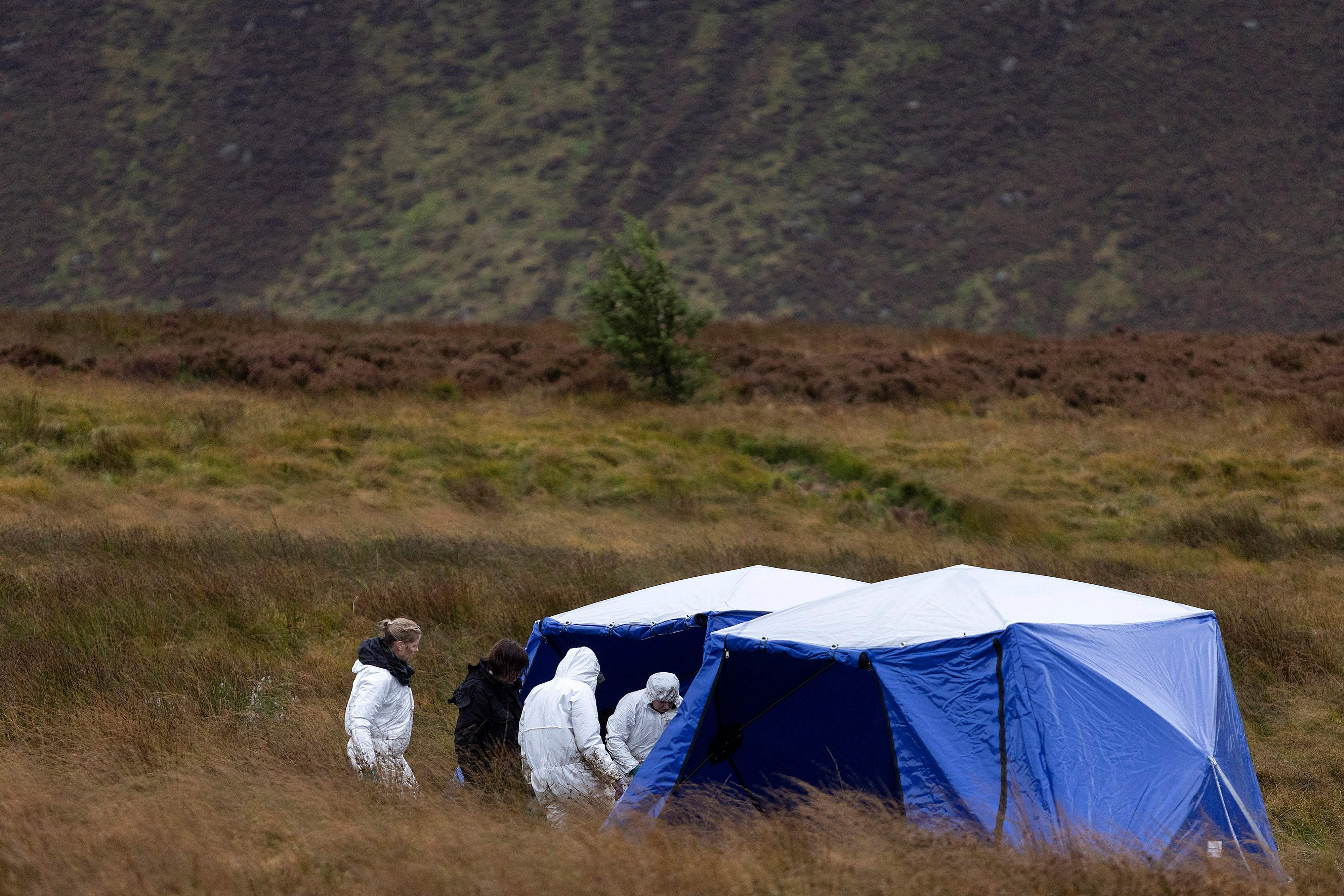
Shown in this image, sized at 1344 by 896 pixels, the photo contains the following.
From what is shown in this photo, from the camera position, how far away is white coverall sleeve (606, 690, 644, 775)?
23.6 ft

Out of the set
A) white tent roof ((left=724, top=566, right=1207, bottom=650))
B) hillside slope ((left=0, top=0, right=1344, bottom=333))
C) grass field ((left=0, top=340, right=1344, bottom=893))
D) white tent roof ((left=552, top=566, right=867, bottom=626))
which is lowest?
grass field ((left=0, top=340, right=1344, bottom=893))

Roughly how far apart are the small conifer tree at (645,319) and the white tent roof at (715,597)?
14288 mm

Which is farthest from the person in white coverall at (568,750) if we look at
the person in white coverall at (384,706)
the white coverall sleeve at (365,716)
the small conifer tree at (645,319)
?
the small conifer tree at (645,319)

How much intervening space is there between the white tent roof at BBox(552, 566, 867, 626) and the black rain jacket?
4.03 feet

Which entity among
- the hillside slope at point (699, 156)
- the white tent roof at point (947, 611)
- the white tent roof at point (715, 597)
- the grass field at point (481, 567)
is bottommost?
the grass field at point (481, 567)

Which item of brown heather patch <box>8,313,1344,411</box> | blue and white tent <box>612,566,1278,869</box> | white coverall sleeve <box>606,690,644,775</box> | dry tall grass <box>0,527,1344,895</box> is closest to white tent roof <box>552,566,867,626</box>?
blue and white tent <box>612,566,1278,869</box>

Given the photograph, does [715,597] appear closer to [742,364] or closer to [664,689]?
Result: [664,689]

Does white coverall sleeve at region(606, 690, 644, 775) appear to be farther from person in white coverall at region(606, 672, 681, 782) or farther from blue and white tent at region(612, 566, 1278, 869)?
blue and white tent at region(612, 566, 1278, 869)

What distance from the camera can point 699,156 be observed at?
228 feet

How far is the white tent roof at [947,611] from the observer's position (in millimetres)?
6926

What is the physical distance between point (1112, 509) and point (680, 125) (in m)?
56.9

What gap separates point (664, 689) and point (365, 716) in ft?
5.67

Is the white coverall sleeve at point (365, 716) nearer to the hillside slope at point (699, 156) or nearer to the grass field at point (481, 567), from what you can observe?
the grass field at point (481, 567)

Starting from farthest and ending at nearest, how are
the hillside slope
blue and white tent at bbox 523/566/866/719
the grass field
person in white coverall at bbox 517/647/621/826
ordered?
1. the hillside slope
2. blue and white tent at bbox 523/566/866/719
3. person in white coverall at bbox 517/647/621/826
4. the grass field
